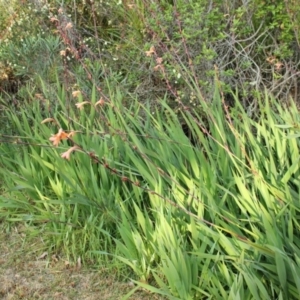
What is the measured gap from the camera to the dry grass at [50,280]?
9.34ft

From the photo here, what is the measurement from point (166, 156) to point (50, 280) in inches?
38.1

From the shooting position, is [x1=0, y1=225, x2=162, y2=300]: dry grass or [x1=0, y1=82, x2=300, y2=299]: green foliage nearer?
[x1=0, y1=82, x2=300, y2=299]: green foliage

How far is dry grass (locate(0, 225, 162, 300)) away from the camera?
9.34 feet

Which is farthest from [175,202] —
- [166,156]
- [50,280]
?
[50,280]

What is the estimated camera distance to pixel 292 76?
411 centimetres

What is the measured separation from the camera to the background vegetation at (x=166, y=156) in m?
2.44

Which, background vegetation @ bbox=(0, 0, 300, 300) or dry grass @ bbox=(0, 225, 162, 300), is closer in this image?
background vegetation @ bbox=(0, 0, 300, 300)

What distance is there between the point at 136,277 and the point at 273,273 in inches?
31.8

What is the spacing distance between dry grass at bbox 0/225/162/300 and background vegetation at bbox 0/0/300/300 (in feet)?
0.27

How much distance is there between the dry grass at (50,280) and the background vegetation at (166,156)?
83 millimetres

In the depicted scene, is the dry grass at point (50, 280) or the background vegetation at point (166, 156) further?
the dry grass at point (50, 280)

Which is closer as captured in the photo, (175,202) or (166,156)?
(175,202)

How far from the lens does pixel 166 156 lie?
2.98 meters

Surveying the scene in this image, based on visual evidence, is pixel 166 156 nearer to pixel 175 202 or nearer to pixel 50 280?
pixel 175 202
